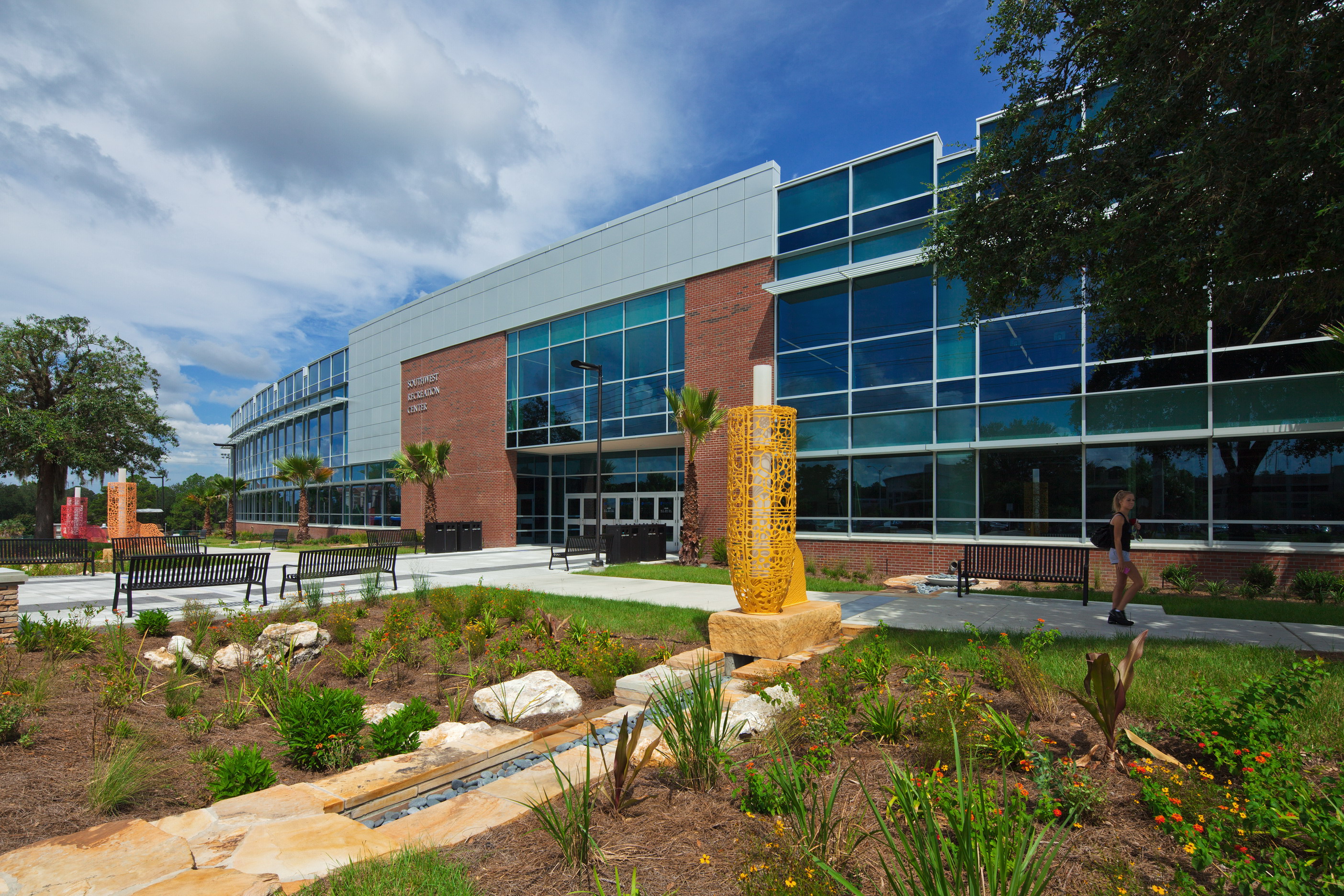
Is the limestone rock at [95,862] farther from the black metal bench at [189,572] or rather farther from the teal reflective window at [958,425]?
the teal reflective window at [958,425]

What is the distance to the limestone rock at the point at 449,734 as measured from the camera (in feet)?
16.1

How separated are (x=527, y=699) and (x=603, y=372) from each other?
18753 mm

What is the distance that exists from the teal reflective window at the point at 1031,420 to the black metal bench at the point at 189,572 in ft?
48.3

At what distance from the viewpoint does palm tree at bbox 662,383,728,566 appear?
58.4ft

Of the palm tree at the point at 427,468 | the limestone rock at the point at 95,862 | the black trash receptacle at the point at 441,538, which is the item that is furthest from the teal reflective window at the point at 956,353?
the palm tree at the point at 427,468

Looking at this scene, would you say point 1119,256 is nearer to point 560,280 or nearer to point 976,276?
point 976,276

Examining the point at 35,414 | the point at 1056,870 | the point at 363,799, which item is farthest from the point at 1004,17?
the point at 35,414

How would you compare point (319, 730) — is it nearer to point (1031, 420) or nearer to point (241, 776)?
point (241, 776)

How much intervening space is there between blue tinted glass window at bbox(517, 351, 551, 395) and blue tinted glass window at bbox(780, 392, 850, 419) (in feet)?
34.7

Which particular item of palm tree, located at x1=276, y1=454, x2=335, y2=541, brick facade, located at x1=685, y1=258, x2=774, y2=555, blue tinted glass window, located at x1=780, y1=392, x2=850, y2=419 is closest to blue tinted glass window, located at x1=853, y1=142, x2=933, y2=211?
brick facade, located at x1=685, y1=258, x2=774, y2=555

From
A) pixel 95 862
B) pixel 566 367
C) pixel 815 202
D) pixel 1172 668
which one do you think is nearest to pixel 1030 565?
pixel 1172 668

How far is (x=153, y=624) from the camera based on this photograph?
7.71 metres

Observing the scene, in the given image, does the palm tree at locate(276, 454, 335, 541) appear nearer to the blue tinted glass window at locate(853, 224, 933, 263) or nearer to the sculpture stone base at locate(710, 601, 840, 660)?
the blue tinted glass window at locate(853, 224, 933, 263)

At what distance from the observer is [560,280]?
2534cm
